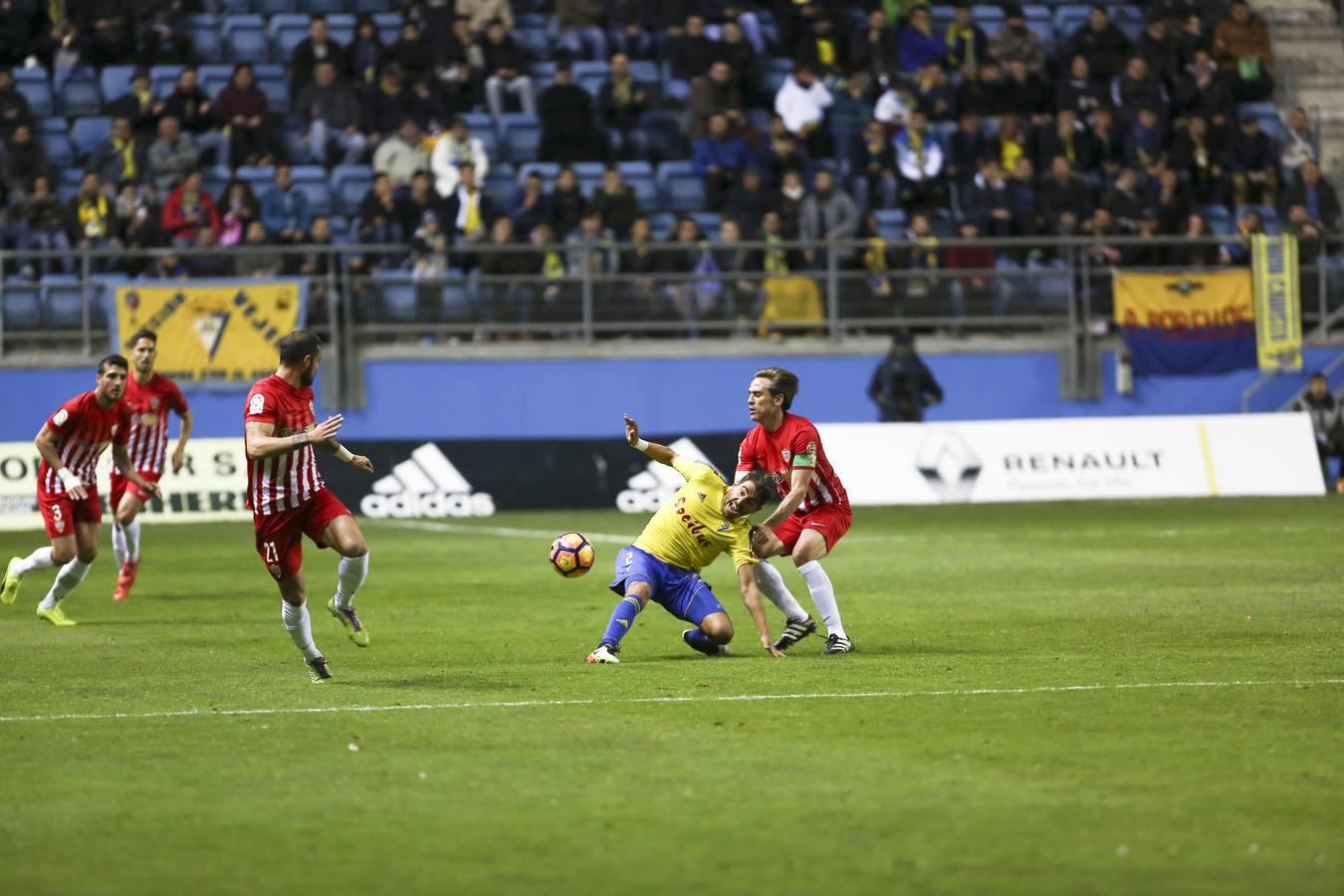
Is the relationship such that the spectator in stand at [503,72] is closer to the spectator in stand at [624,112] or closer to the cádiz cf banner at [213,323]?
the spectator in stand at [624,112]

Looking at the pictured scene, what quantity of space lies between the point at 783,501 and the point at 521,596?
510 cm

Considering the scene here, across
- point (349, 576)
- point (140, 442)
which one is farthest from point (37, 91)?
point (349, 576)

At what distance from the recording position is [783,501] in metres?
11.6

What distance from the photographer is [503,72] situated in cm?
2955

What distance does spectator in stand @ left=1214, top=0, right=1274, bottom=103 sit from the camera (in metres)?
31.3

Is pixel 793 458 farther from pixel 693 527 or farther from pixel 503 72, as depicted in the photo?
pixel 503 72

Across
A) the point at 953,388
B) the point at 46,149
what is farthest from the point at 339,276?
the point at 953,388

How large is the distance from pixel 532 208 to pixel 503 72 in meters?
3.04

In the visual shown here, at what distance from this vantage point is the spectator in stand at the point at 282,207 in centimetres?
2791

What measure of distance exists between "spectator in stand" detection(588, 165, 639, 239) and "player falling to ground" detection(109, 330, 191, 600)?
11.2 m

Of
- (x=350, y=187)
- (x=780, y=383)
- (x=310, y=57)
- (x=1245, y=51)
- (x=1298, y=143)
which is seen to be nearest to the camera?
(x=780, y=383)

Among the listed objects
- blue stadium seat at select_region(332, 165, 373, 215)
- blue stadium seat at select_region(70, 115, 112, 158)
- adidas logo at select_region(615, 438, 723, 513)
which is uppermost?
blue stadium seat at select_region(70, 115, 112, 158)

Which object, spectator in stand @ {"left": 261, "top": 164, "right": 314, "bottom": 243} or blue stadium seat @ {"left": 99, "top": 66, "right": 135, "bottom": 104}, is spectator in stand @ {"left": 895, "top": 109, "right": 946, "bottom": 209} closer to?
spectator in stand @ {"left": 261, "top": 164, "right": 314, "bottom": 243}

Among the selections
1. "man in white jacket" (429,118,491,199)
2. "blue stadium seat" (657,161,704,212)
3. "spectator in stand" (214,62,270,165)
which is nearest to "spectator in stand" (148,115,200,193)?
"spectator in stand" (214,62,270,165)
